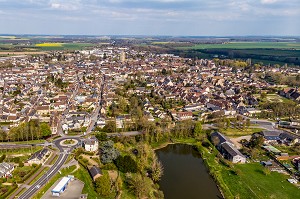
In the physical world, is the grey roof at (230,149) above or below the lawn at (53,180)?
above

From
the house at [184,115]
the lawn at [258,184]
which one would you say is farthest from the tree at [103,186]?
the house at [184,115]

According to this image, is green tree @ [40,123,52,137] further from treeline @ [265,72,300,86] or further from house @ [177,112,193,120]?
treeline @ [265,72,300,86]

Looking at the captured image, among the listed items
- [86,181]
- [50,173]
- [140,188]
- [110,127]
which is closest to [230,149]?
[140,188]

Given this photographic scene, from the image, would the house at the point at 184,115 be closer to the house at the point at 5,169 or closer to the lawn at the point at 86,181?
the lawn at the point at 86,181

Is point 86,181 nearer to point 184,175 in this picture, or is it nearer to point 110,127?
point 184,175

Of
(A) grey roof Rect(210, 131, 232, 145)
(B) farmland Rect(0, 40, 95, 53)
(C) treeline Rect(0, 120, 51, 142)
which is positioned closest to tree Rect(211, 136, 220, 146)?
(A) grey roof Rect(210, 131, 232, 145)

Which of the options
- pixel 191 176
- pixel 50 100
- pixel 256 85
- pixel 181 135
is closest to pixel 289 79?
pixel 256 85

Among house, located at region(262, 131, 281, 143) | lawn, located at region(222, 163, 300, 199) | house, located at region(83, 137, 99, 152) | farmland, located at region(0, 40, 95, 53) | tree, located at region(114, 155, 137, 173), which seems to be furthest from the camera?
farmland, located at region(0, 40, 95, 53)
